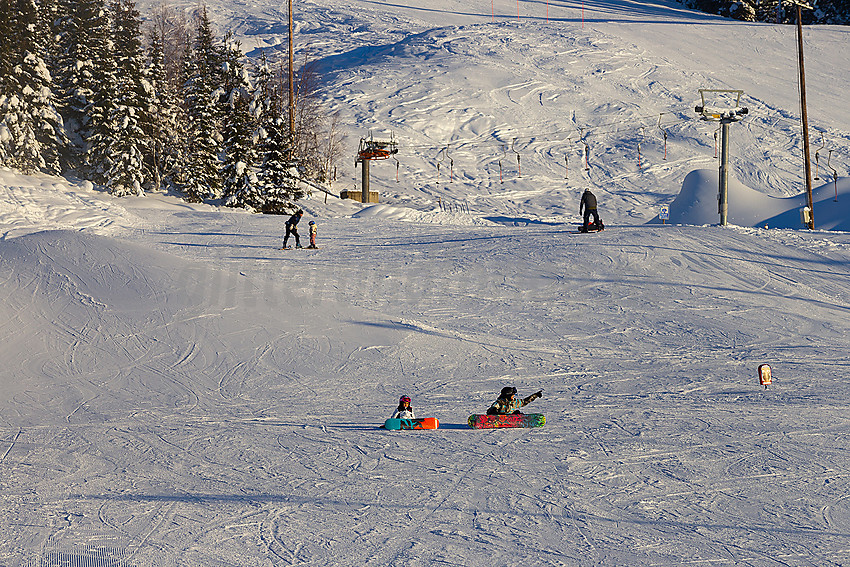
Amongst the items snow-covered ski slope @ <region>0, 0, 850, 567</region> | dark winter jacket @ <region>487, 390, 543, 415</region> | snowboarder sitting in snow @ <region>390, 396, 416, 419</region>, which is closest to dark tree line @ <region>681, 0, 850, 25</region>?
snow-covered ski slope @ <region>0, 0, 850, 567</region>

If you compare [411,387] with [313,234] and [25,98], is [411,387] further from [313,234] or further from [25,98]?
[25,98]

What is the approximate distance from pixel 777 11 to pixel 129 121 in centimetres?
7102

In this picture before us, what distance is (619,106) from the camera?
185ft

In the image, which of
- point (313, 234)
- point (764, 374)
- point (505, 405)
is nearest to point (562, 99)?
point (313, 234)

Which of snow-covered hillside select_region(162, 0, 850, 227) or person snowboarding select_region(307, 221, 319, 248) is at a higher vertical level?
snow-covered hillside select_region(162, 0, 850, 227)

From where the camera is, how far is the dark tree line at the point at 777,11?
7888cm

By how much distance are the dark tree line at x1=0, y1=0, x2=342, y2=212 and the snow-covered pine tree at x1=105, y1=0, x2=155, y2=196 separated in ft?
0.16

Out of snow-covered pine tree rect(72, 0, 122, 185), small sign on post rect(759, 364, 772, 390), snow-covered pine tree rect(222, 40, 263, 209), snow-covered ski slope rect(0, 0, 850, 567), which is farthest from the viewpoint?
snow-covered pine tree rect(222, 40, 263, 209)

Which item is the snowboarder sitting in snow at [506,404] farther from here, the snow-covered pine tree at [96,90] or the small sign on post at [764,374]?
Result: the snow-covered pine tree at [96,90]

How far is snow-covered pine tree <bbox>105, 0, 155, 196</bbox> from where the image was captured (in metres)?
35.1

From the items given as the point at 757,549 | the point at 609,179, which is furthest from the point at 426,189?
the point at 757,549

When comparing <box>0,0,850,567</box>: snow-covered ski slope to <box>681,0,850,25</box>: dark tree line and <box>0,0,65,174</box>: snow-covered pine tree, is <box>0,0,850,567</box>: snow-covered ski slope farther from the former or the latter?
<box>681,0,850,25</box>: dark tree line

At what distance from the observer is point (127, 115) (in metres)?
35.2

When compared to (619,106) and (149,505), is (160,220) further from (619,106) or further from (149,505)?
(619,106)
